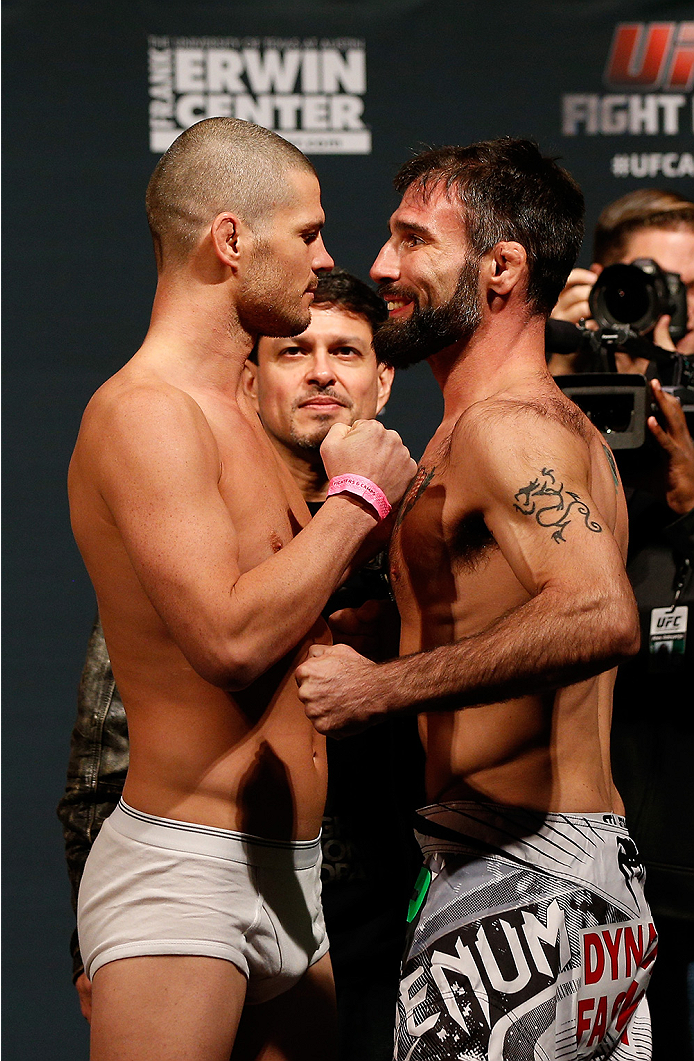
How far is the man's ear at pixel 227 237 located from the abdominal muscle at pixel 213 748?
1.67 feet

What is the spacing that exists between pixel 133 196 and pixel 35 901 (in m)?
1.82

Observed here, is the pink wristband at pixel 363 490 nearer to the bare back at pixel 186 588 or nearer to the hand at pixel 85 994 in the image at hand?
the bare back at pixel 186 588

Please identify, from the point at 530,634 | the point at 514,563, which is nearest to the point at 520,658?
the point at 530,634

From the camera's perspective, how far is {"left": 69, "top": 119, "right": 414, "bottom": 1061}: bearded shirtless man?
123 centimetres

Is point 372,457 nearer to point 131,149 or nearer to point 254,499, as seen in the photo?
point 254,499

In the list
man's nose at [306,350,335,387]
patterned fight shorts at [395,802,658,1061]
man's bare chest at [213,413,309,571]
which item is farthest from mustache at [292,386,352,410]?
patterned fight shorts at [395,802,658,1061]

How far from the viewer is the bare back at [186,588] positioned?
48.2 inches

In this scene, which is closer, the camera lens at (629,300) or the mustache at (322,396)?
the mustache at (322,396)

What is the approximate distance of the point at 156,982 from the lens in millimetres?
1233

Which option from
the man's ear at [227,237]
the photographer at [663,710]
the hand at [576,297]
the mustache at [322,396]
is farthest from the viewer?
the hand at [576,297]

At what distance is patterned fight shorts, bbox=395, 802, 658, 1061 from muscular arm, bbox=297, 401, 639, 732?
254 mm

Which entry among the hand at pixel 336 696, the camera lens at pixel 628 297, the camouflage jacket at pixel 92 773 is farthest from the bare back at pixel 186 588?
the camera lens at pixel 628 297

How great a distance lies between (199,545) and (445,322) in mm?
619

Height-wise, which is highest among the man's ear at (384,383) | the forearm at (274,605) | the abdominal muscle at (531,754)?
the man's ear at (384,383)
